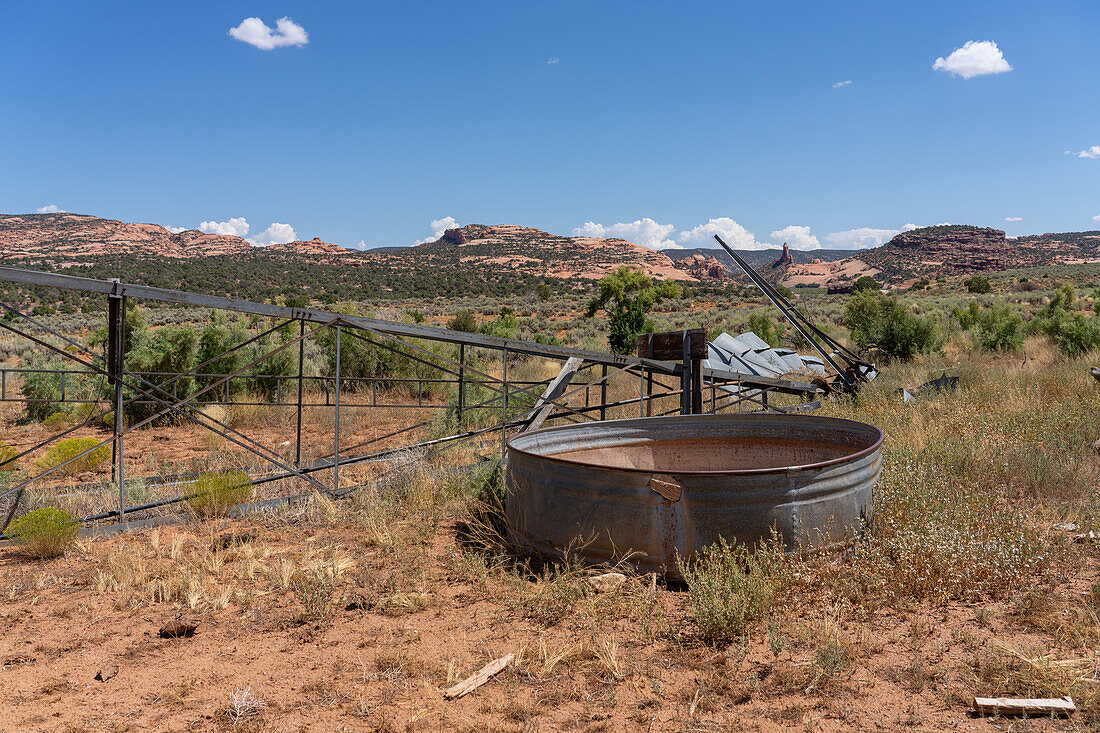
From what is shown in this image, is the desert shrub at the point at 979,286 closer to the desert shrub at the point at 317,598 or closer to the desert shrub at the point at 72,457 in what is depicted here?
the desert shrub at the point at 72,457

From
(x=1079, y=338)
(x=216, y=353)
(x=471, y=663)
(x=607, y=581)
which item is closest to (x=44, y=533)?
(x=471, y=663)

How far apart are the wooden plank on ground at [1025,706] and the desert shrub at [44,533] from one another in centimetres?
706

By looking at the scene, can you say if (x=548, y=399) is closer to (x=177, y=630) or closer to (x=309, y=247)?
(x=177, y=630)

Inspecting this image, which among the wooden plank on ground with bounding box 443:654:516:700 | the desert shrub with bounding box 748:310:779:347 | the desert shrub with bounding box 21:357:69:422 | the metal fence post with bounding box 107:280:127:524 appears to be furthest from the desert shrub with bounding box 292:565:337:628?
the desert shrub with bounding box 748:310:779:347

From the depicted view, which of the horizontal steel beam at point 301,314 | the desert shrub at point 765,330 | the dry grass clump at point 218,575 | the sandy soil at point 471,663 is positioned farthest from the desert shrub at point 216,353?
the desert shrub at point 765,330

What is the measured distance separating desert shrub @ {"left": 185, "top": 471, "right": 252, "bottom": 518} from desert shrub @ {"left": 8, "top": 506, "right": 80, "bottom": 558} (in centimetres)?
114

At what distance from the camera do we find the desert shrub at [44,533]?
5.87 metres

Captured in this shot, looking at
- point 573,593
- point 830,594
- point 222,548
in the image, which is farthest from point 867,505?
point 222,548

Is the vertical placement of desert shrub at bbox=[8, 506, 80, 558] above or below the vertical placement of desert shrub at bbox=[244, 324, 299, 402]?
below

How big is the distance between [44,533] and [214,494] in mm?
1483

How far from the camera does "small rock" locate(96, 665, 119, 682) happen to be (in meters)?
3.88

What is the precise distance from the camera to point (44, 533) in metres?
5.90

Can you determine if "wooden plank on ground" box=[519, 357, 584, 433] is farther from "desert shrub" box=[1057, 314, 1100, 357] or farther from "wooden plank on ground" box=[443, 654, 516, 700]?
"desert shrub" box=[1057, 314, 1100, 357]

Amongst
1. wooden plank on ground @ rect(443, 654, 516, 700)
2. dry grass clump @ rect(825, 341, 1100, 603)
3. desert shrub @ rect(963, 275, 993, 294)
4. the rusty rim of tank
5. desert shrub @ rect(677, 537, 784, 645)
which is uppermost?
desert shrub @ rect(963, 275, 993, 294)
